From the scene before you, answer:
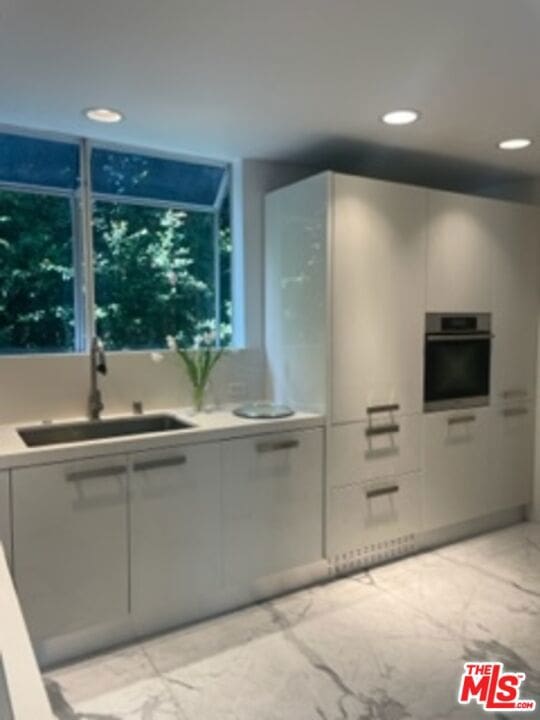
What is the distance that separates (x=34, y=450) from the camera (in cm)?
202

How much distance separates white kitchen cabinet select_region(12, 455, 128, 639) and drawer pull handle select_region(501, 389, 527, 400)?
2358 millimetres

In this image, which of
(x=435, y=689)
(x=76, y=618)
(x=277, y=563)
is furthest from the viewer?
(x=277, y=563)

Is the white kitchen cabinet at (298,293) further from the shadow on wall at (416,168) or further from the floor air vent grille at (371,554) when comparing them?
the floor air vent grille at (371,554)

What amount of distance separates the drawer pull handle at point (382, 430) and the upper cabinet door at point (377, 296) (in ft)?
0.29

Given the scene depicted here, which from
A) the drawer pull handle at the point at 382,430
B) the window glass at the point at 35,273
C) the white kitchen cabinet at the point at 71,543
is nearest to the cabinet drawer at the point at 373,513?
the drawer pull handle at the point at 382,430

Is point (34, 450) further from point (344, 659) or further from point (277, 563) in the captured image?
point (344, 659)

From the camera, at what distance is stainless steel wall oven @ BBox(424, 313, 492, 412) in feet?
10.0

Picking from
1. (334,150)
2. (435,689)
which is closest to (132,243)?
(334,150)

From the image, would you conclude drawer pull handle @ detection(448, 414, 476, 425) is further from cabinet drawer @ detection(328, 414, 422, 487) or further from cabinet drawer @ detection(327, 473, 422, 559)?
cabinet drawer @ detection(327, 473, 422, 559)

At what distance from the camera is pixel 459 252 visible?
10.2 feet

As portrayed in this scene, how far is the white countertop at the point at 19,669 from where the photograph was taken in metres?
0.71

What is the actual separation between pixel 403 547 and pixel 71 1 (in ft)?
9.30

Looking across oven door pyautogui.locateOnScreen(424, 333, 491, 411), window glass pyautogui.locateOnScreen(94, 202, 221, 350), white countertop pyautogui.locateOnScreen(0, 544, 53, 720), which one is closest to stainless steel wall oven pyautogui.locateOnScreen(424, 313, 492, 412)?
oven door pyautogui.locateOnScreen(424, 333, 491, 411)

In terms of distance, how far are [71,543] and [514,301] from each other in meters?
2.80
